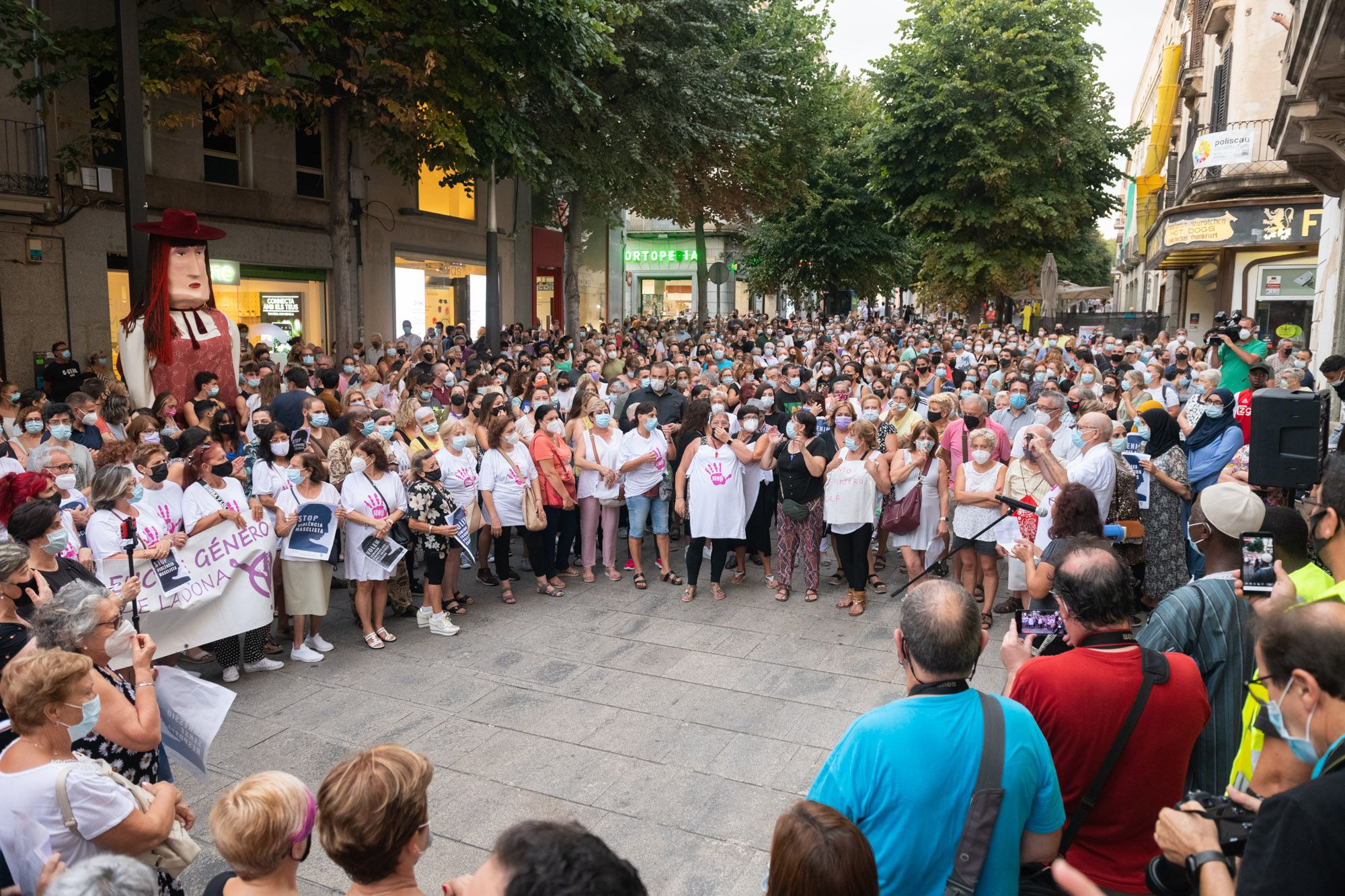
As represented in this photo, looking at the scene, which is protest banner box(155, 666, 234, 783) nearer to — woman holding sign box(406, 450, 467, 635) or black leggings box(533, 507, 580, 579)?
woman holding sign box(406, 450, 467, 635)

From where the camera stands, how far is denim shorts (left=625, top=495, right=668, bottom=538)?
366 inches

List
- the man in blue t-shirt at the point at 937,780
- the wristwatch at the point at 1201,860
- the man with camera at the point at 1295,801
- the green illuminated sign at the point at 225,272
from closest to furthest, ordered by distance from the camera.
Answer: the man with camera at the point at 1295,801
the wristwatch at the point at 1201,860
the man in blue t-shirt at the point at 937,780
the green illuminated sign at the point at 225,272

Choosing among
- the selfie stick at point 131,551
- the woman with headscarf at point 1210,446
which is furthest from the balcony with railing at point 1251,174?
the selfie stick at point 131,551

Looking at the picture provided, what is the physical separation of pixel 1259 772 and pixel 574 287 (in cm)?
2236

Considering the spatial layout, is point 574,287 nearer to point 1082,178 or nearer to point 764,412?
point 764,412

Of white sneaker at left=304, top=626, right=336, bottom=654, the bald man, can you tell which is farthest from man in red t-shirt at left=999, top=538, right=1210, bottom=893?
white sneaker at left=304, top=626, right=336, bottom=654

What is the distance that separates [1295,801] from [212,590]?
21.2ft

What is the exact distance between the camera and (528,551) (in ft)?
30.1

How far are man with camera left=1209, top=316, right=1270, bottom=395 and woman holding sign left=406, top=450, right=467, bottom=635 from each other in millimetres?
9321

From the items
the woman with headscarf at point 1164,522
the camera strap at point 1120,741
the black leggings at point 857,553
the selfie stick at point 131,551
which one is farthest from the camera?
the black leggings at point 857,553

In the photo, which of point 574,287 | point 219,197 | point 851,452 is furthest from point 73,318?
point 851,452

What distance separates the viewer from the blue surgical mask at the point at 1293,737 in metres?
2.26

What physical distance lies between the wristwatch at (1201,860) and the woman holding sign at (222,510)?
6.22 metres

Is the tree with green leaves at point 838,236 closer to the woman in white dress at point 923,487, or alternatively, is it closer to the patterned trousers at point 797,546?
the woman in white dress at point 923,487
